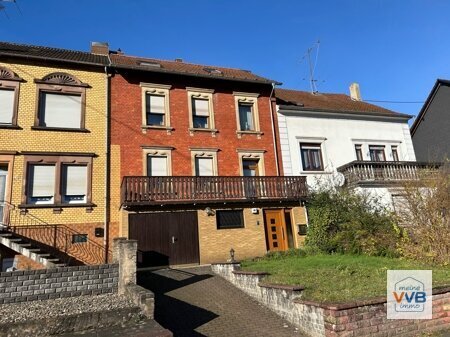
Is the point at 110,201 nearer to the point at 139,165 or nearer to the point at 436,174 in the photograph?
the point at 139,165

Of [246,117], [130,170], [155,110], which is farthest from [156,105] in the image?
[246,117]

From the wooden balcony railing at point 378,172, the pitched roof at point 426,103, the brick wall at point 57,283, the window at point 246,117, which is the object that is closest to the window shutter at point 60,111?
the brick wall at point 57,283

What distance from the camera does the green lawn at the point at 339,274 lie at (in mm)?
7328

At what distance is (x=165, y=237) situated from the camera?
13.8 meters

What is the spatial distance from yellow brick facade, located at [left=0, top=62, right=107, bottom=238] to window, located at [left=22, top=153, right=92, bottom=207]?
252 mm

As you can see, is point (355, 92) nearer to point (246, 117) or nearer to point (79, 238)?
point (246, 117)

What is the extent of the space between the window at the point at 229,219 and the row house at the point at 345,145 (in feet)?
13.1

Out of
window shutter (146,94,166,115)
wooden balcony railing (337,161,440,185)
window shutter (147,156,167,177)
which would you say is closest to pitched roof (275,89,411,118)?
wooden balcony railing (337,161,440,185)

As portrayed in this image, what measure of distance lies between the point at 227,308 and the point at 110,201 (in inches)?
302

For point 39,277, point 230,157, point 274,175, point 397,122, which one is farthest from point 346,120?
point 39,277

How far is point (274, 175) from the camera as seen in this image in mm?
17234

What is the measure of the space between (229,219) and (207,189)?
162 centimetres

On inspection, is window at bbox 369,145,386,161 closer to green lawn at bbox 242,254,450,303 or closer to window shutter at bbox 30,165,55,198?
green lawn at bbox 242,254,450,303

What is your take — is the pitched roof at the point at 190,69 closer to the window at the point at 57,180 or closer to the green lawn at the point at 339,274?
the window at the point at 57,180
